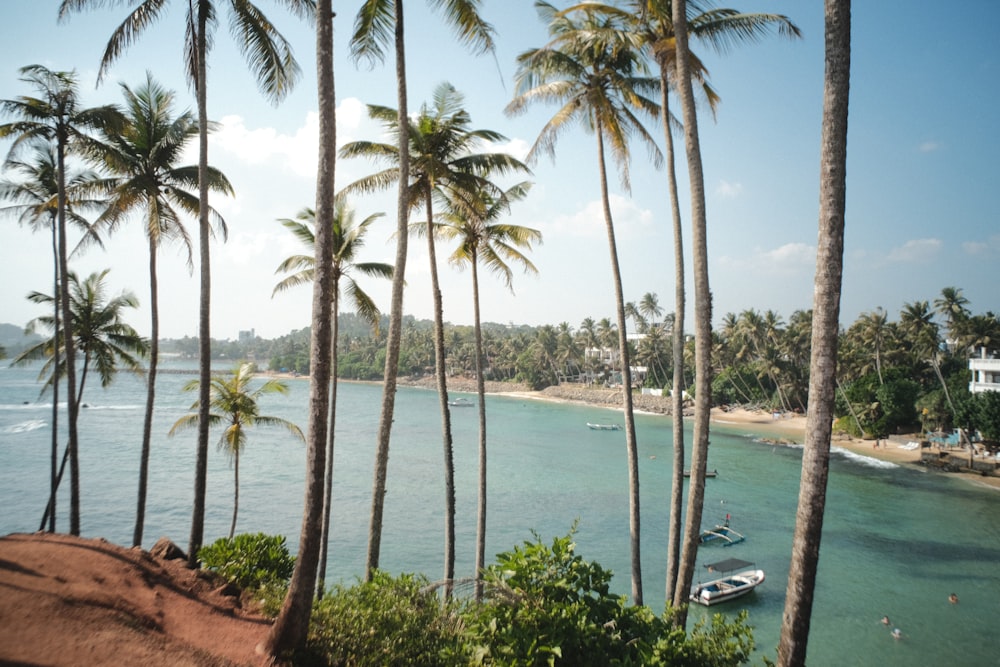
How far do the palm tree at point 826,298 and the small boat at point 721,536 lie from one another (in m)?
23.4

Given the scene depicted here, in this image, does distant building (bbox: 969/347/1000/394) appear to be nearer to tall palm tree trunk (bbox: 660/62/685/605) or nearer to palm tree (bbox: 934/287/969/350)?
palm tree (bbox: 934/287/969/350)

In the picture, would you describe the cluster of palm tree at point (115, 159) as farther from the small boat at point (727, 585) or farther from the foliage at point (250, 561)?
the small boat at point (727, 585)

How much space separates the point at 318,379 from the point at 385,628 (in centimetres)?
338

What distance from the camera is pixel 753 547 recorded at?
85.6ft

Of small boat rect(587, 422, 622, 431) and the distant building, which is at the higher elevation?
the distant building

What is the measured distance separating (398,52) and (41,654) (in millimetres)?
10469

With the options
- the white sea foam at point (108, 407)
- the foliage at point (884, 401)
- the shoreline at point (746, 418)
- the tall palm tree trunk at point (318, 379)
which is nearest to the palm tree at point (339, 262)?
the tall palm tree trunk at point (318, 379)

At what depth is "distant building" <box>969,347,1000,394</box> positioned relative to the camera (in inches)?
1653

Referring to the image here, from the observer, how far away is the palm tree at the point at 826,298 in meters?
5.51

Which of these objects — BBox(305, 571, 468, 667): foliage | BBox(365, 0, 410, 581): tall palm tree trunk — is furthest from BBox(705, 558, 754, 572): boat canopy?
BBox(305, 571, 468, 667): foliage

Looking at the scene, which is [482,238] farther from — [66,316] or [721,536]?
[721,536]

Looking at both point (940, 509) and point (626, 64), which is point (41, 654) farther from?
point (940, 509)

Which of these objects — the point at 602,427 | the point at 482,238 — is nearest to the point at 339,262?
the point at 482,238

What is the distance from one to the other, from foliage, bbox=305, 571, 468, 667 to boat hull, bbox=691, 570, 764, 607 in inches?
628
